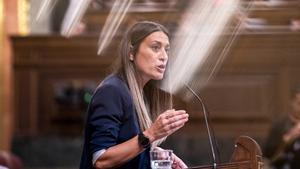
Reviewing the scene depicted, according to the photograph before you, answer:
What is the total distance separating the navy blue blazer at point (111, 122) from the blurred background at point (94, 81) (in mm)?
4624

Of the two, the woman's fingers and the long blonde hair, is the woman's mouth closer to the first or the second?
the long blonde hair

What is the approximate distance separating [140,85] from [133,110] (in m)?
0.13

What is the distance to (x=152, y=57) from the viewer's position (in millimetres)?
3195

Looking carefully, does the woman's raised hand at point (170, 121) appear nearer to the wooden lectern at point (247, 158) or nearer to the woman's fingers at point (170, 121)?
the woman's fingers at point (170, 121)

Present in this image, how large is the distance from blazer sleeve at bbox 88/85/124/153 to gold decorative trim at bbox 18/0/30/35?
5.49 metres

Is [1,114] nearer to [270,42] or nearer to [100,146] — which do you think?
[270,42]

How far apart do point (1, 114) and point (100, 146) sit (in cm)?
522

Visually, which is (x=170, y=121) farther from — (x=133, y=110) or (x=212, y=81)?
(x=212, y=81)

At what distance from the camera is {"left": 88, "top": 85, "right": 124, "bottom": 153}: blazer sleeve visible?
3.05m

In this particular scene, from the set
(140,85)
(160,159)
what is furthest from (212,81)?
(160,159)

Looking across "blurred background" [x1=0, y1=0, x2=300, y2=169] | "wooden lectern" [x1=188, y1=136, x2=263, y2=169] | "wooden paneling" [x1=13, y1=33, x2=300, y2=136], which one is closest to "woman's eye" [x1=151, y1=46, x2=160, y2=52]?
"wooden lectern" [x1=188, y1=136, x2=263, y2=169]

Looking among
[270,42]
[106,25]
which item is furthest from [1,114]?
[270,42]

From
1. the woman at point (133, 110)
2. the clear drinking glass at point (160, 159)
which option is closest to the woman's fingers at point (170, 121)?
the woman at point (133, 110)

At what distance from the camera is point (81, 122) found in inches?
321
